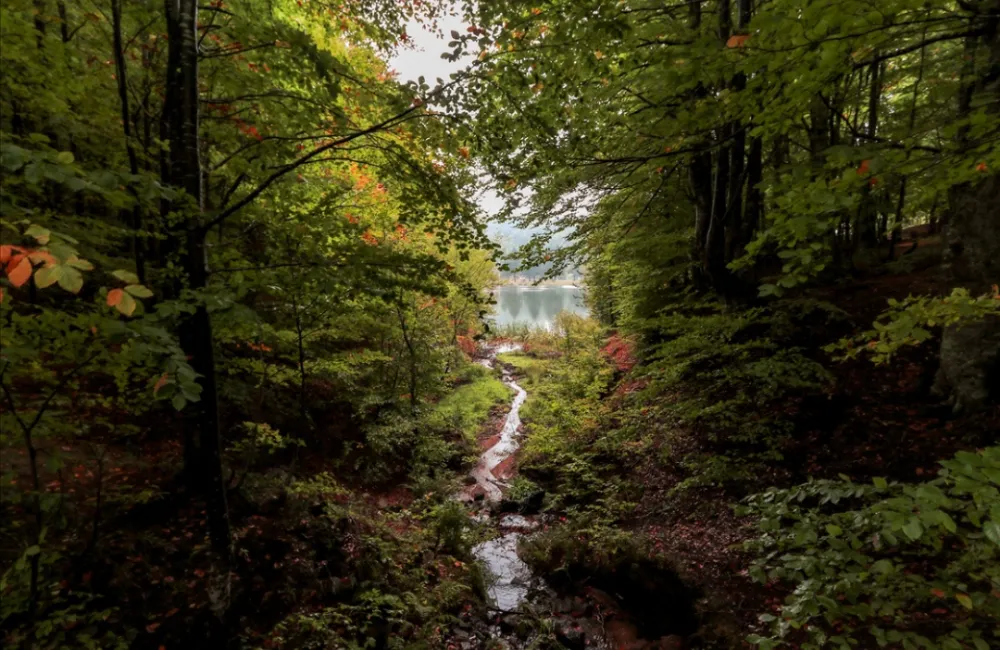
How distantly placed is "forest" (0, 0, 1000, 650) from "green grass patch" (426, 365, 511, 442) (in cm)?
403

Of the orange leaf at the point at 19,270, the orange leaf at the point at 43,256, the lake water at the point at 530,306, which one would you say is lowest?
the lake water at the point at 530,306

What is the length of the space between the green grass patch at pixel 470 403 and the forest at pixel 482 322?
4.03 metres

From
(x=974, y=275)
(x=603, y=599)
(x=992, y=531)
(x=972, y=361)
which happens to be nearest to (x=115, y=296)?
(x=992, y=531)

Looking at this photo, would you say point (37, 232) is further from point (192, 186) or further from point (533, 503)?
point (533, 503)

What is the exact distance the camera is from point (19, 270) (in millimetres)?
1450

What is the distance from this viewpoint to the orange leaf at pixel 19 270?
1.44m

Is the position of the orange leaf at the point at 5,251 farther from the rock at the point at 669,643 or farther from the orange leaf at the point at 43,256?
the rock at the point at 669,643

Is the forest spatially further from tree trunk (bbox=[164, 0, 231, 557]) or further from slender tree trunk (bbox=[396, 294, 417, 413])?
slender tree trunk (bbox=[396, 294, 417, 413])

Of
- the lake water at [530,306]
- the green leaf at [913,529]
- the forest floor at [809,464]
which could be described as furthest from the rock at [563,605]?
the lake water at [530,306]

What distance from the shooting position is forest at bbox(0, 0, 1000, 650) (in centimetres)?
279

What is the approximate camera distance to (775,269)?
11.1 metres

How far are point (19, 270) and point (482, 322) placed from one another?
5.50 metres

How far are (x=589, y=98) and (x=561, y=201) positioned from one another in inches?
101

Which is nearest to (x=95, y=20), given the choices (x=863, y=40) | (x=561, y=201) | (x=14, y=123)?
(x=14, y=123)
